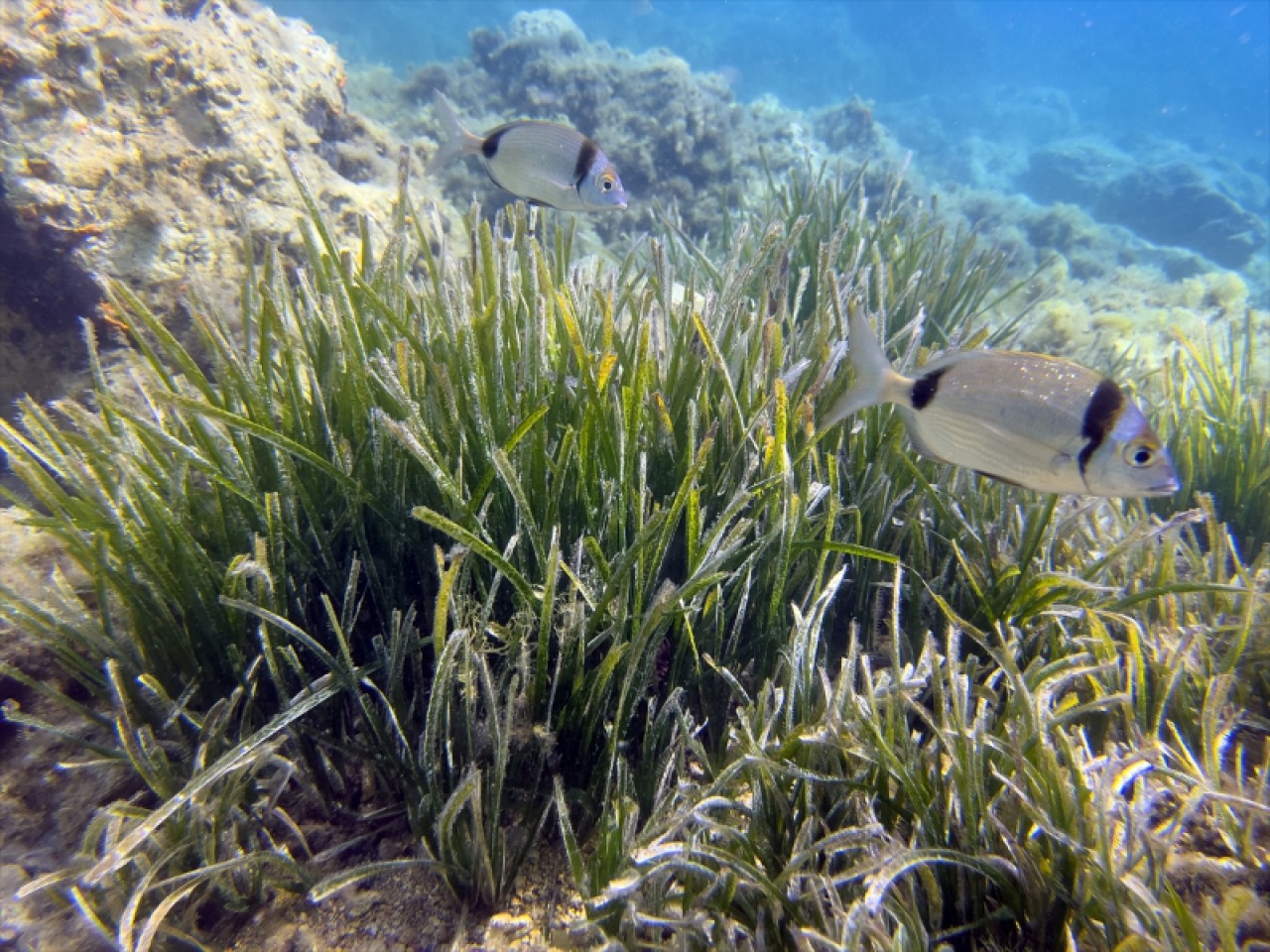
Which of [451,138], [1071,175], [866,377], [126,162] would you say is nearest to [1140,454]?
[866,377]

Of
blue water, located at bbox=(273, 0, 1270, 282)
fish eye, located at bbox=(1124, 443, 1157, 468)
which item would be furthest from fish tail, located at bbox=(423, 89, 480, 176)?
blue water, located at bbox=(273, 0, 1270, 282)

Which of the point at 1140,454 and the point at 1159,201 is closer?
the point at 1140,454

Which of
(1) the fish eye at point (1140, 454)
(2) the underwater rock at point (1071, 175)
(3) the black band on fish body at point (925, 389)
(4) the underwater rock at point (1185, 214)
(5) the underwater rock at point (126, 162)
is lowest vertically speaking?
(1) the fish eye at point (1140, 454)

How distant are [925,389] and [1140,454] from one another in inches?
23.1

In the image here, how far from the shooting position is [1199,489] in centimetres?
366

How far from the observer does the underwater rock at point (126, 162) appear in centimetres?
351

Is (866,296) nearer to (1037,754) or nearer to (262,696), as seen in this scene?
(1037,754)

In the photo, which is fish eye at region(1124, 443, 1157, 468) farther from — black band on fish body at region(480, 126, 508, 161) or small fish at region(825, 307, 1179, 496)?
black band on fish body at region(480, 126, 508, 161)

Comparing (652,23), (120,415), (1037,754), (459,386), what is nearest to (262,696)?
(120,415)

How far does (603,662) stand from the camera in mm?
1502

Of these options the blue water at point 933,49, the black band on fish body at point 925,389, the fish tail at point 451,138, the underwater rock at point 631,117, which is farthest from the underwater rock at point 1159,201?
the black band on fish body at point 925,389

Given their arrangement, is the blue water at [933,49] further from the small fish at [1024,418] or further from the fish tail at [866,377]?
the small fish at [1024,418]

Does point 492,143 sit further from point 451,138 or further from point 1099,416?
point 1099,416

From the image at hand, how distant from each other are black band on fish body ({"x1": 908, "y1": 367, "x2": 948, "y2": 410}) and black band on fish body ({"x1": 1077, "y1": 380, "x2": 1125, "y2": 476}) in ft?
1.29
